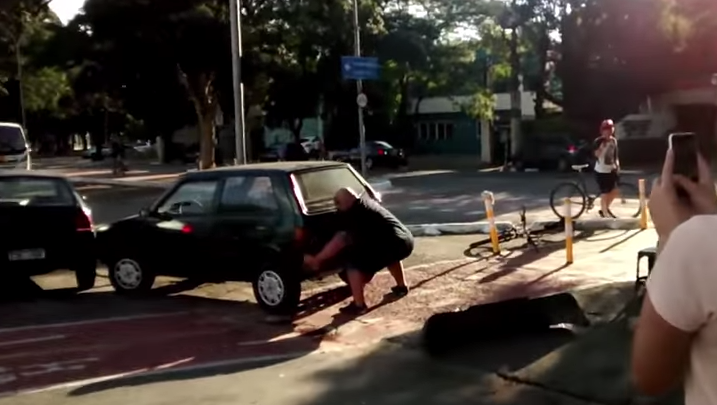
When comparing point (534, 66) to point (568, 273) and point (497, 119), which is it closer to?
point (497, 119)

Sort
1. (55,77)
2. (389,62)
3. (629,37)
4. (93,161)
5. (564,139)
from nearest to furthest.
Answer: (564,139), (629,37), (389,62), (55,77), (93,161)

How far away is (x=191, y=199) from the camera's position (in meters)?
11.4

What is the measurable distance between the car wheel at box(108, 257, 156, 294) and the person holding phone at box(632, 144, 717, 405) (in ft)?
32.2

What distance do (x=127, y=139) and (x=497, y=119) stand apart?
48.3 metres

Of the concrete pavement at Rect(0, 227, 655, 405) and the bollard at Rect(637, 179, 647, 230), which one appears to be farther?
the bollard at Rect(637, 179, 647, 230)

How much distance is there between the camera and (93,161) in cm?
6862

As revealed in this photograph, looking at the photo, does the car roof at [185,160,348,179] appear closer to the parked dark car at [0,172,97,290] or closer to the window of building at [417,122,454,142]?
the parked dark car at [0,172,97,290]

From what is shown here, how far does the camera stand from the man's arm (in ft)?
7.06

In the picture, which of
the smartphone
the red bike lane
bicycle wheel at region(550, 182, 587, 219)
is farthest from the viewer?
bicycle wheel at region(550, 182, 587, 219)

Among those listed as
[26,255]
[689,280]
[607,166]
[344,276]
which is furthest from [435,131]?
[689,280]

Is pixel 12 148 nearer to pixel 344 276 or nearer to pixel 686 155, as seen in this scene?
pixel 344 276

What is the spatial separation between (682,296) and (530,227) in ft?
45.1

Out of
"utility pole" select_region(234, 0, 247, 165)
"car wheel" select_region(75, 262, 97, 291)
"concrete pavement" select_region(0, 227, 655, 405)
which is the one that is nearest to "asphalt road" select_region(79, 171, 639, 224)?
"utility pole" select_region(234, 0, 247, 165)

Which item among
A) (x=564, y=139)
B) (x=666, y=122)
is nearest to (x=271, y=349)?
(x=564, y=139)
